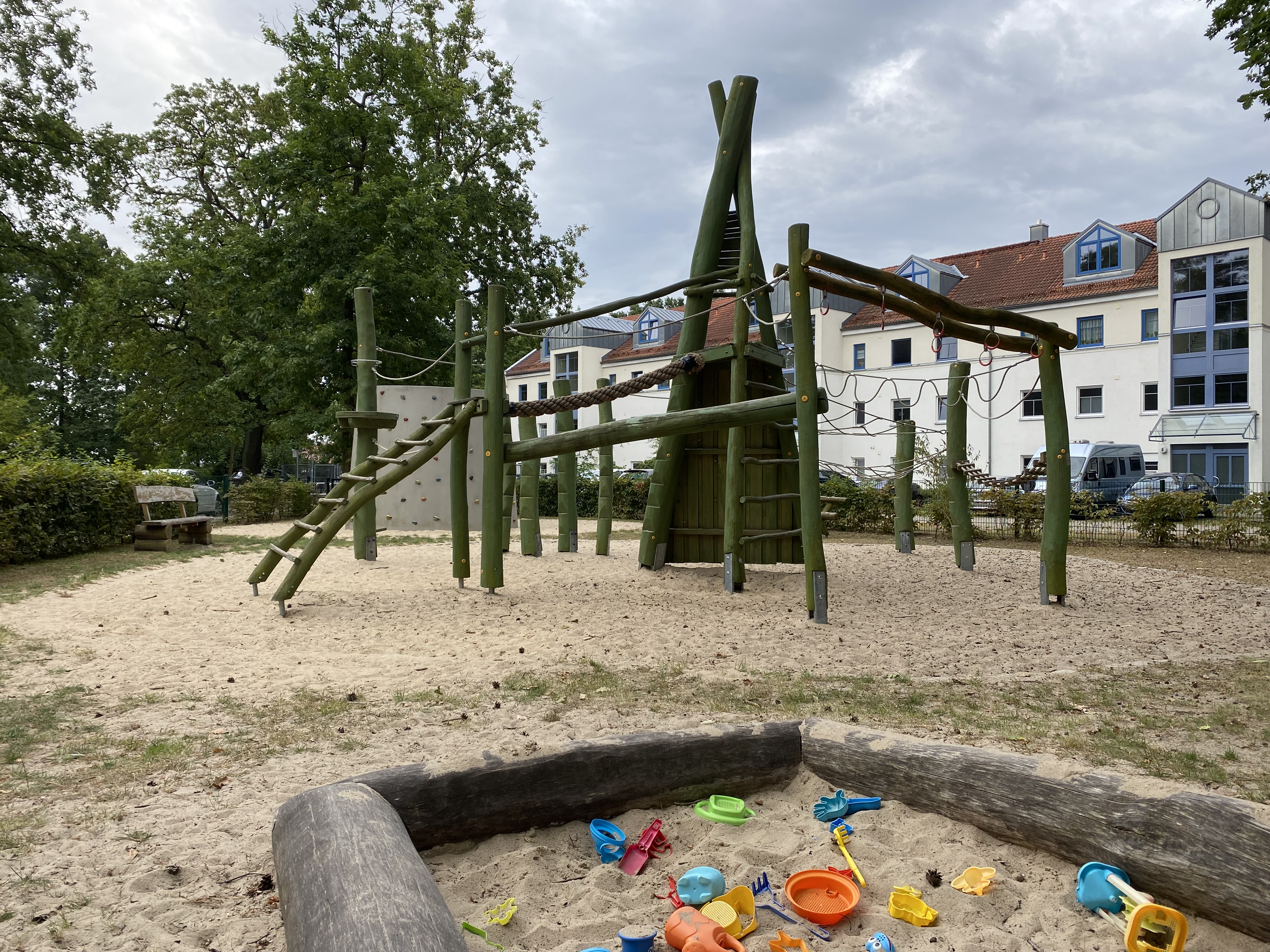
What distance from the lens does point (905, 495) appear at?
41.6 feet

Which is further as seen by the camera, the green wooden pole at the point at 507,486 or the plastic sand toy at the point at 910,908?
the green wooden pole at the point at 507,486

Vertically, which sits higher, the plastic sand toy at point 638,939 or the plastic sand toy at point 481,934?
the plastic sand toy at point 638,939

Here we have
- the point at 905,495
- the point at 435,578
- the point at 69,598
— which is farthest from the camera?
the point at 905,495

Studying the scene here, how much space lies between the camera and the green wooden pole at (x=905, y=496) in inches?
495

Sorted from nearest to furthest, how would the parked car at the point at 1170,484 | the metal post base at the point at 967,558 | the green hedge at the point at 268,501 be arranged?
the metal post base at the point at 967,558 → the green hedge at the point at 268,501 → the parked car at the point at 1170,484

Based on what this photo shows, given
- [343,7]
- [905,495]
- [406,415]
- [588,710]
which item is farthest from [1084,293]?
[588,710]

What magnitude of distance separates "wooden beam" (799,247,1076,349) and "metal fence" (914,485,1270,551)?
7270 millimetres

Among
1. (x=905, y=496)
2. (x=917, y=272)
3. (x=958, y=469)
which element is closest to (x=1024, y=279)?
(x=917, y=272)

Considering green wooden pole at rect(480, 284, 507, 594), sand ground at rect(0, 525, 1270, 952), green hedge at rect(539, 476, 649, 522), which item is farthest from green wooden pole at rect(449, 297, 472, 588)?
green hedge at rect(539, 476, 649, 522)

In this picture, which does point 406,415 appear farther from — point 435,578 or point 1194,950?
point 1194,950

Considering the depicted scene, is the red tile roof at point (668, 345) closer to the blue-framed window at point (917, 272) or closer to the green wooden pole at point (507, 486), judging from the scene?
the blue-framed window at point (917, 272)

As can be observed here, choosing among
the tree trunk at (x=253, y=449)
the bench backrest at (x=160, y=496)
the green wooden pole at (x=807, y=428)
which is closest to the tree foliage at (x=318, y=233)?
the tree trunk at (x=253, y=449)

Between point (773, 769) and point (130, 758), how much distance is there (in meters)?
2.62

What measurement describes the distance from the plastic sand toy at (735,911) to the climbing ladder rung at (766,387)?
6677mm
